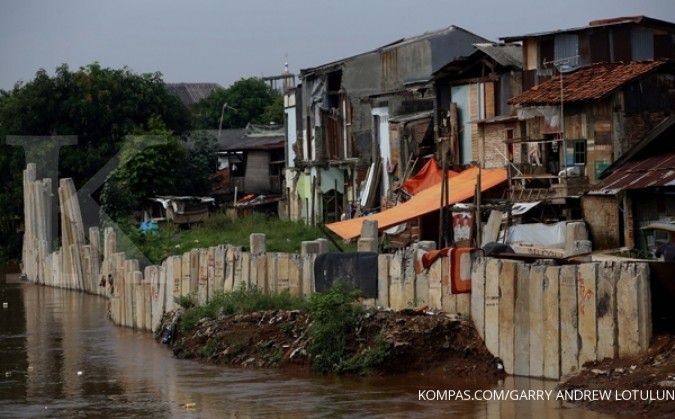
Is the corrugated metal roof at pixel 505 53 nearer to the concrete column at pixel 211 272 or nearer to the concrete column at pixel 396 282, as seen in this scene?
the concrete column at pixel 211 272

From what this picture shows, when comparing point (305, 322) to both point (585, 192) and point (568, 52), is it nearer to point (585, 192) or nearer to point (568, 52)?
point (585, 192)

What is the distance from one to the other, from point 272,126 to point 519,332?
1780 inches

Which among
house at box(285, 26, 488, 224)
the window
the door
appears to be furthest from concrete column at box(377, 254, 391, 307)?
house at box(285, 26, 488, 224)

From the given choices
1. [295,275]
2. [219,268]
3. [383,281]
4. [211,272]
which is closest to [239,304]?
[295,275]

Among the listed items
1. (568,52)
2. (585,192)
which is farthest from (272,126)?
(585,192)

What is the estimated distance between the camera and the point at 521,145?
110ft

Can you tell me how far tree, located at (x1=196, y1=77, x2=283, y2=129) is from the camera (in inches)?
2987

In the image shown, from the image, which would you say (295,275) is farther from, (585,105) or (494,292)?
(585,105)

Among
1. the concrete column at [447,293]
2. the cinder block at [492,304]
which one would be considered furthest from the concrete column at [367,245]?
the cinder block at [492,304]

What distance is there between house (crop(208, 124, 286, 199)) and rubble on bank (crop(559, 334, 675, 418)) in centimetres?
4093

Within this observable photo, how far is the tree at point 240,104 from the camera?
249ft

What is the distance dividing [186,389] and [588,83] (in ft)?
45.9

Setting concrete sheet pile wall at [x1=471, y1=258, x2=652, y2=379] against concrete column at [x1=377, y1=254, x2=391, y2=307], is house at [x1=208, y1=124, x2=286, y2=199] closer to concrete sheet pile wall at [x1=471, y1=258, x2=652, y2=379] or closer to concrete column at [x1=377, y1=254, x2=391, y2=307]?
concrete column at [x1=377, y1=254, x2=391, y2=307]

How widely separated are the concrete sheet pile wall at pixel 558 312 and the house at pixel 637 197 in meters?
7.14
